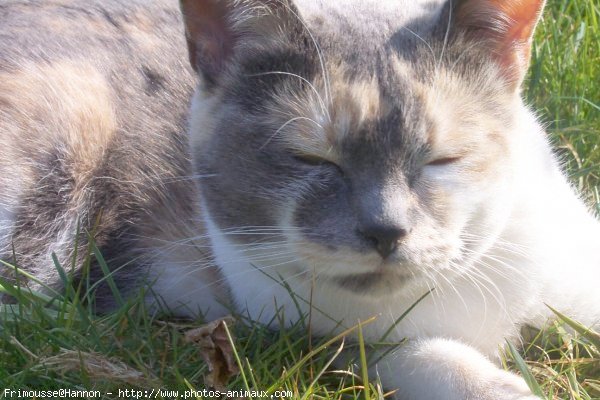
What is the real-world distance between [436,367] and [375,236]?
471 mm

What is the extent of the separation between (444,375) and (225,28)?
3.39 ft

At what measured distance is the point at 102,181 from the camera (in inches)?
117

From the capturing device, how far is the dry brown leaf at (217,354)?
225 centimetres

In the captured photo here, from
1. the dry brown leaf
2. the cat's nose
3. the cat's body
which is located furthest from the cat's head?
the cat's body

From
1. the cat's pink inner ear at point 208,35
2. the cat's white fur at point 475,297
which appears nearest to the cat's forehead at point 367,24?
the cat's pink inner ear at point 208,35

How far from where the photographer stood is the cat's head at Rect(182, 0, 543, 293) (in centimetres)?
209

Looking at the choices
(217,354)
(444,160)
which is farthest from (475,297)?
(217,354)

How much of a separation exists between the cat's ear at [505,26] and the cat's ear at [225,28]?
1.45ft

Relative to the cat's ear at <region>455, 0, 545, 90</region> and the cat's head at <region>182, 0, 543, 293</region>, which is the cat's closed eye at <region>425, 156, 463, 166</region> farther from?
the cat's ear at <region>455, 0, 545, 90</region>

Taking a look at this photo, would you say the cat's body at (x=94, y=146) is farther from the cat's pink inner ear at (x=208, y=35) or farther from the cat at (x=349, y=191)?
the cat's pink inner ear at (x=208, y=35)

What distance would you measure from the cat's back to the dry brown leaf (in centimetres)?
61

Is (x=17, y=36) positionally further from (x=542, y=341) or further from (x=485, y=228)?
(x=542, y=341)

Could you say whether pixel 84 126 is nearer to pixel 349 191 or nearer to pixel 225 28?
pixel 225 28

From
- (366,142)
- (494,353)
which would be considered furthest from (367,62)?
(494,353)
